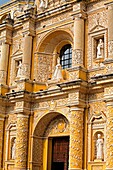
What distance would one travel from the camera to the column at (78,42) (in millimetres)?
17453

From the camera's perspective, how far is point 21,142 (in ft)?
61.4

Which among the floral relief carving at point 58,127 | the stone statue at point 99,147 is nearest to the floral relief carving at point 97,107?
the stone statue at point 99,147

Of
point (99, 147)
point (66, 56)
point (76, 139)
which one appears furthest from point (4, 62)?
point (99, 147)

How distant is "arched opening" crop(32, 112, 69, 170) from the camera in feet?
60.7

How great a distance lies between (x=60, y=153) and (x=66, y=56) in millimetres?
4899

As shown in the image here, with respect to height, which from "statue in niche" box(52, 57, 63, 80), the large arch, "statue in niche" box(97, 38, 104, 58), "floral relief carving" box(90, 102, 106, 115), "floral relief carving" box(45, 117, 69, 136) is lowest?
"floral relief carving" box(45, 117, 69, 136)

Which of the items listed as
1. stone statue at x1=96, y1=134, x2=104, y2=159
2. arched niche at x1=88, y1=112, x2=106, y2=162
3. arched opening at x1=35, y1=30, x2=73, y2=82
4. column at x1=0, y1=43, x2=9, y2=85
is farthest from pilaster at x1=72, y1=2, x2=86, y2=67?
column at x1=0, y1=43, x2=9, y2=85

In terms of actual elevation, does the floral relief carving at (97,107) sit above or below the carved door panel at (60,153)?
above

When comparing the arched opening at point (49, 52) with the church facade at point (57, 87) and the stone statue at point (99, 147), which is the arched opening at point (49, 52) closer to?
the church facade at point (57, 87)

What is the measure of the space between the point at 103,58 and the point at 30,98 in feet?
14.4

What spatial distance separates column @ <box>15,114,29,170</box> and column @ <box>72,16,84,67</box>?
3973 mm

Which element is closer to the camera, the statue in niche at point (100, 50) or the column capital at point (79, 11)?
the statue in niche at point (100, 50)

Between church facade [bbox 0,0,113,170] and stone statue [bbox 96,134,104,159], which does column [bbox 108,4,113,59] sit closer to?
church facade [bbox 0,0,113,170]

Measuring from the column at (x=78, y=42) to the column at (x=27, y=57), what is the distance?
10.3 feet
